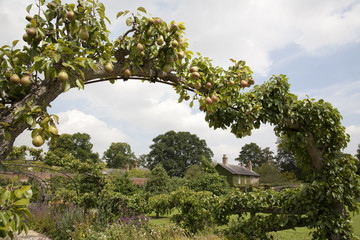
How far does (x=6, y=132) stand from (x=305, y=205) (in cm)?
495

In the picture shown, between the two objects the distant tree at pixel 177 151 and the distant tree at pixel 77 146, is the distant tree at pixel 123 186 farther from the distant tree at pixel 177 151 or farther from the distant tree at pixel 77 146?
the distant tree at pixel 177 151

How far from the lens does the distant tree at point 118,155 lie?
169 ft

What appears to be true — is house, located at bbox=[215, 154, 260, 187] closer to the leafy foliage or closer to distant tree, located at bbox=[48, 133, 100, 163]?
distant tree, located at bbox=[48, 133, 100, 163]

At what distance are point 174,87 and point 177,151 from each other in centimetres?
4889

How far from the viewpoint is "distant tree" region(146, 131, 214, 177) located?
49250 mm

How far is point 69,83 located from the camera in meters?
1.92

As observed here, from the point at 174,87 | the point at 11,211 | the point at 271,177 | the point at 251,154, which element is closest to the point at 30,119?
the point at 11,211

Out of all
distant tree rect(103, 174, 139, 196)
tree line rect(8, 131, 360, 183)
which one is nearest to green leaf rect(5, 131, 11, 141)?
distant tree rect(103, 174, 139, 196)

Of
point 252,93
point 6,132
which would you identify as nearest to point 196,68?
point 252,93

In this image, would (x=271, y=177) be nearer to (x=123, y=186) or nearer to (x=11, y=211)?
(x=123, y=186)

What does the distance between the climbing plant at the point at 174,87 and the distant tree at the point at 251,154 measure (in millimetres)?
53020

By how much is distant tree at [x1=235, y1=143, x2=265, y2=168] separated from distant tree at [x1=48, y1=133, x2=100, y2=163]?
3311 cm

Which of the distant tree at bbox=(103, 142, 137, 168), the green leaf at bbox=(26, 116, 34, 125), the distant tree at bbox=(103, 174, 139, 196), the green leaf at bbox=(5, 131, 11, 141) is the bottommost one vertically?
the distant tree at bbox=(103, 174, 139, 196)

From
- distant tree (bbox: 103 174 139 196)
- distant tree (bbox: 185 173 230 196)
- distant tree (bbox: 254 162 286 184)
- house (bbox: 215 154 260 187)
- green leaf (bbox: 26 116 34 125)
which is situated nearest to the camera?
green leaf (bbox: 26 116 34 125)
